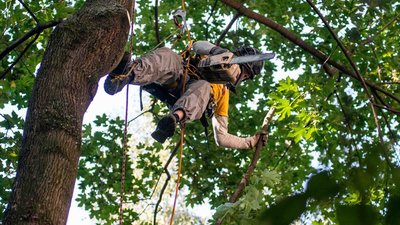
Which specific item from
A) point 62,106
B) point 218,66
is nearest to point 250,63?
point 218,66

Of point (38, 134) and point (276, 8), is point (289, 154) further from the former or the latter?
point (38, 134)

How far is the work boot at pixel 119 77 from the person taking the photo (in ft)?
12.9

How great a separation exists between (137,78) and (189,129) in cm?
500

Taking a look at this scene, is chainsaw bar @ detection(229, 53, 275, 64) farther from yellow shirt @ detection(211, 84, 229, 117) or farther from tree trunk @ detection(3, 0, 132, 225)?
tree trunk @ detection(3, 0, 132, 225)

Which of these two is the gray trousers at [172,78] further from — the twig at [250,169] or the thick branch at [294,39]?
the thick branch at [294,39]

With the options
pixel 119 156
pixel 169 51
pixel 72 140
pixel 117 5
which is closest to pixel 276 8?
pixel 119 156

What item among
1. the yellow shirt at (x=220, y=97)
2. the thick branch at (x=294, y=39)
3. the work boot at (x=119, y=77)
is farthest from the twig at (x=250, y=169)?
the work boot at (x=119, y=77)

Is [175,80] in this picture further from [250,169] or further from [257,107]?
[257,107]

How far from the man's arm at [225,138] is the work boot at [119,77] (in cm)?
180

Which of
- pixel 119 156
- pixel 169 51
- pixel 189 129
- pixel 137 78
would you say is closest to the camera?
pixel 137 78

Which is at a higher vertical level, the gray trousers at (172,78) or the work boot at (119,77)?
the gray trousers at (172,78)

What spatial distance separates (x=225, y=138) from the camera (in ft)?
19.1

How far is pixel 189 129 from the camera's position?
917cm

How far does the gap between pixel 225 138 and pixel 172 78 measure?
4.11 ft
